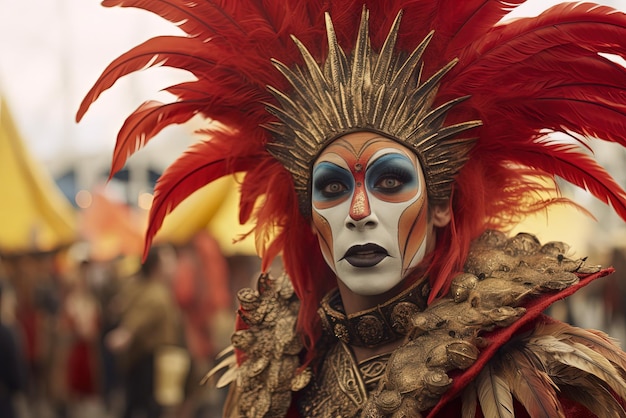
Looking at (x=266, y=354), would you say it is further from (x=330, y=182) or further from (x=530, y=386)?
(x=530, y=386)

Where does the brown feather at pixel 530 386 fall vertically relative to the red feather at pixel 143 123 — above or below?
below

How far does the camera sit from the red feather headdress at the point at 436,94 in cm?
329

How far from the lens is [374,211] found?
3279 millimetres

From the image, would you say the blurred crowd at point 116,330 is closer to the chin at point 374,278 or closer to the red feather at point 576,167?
the chin at point 374,278

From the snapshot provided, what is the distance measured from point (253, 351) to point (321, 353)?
278mm

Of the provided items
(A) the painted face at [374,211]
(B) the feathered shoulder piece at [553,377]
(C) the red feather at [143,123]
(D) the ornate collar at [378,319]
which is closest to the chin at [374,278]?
(A) the painted face at [374,211]

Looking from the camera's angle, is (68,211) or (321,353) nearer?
(321,353)

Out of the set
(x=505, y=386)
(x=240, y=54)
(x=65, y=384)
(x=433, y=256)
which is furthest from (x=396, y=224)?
(x=65, y=384)

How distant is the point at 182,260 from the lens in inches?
458

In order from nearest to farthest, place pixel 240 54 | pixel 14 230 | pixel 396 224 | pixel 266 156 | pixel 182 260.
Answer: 1. pixel 396 224
2. pixel 240 54
3. pixel 266 156
4. pixel 182 260
5. pixel 14 230

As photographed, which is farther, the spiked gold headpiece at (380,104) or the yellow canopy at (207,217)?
the yellow canopy at (207,217)

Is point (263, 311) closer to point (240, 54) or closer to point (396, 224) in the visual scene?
point (396, 224)

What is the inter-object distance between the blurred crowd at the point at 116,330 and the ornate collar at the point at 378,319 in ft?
18.0

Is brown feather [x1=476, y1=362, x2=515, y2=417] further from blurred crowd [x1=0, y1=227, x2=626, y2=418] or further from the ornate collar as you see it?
blurred crowd [x1=0, y1=227, x2=626, y2=418]
